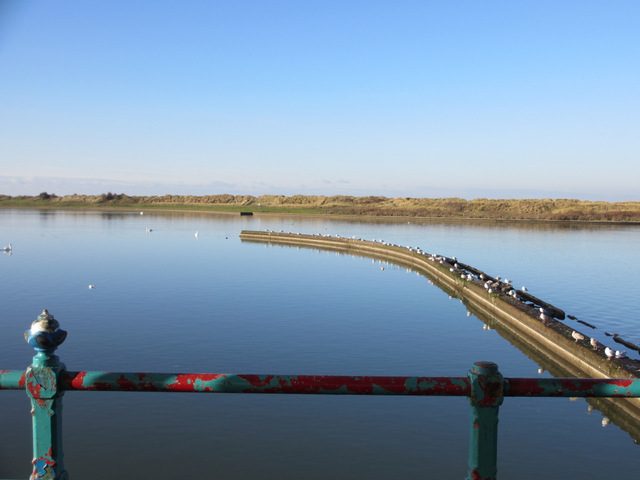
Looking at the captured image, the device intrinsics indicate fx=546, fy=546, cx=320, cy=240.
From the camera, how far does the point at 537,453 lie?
9.34 m

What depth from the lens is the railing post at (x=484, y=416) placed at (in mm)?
2898

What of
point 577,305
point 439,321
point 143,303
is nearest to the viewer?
point 439,321

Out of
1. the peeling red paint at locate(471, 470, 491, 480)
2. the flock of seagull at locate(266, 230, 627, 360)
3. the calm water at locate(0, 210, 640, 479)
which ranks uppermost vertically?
the peeling red paint at locate(471, 470, 491, 480)

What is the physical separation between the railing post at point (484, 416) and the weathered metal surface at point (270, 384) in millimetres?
72

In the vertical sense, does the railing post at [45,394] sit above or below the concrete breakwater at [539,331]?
above

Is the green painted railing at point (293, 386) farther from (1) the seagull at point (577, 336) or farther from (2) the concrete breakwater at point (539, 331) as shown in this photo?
(1) the seagull at point (577, 336)

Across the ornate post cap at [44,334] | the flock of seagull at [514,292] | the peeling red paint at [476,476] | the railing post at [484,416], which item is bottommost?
the flock of seagull at [514,292]

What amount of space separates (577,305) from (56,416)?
83.3 feet

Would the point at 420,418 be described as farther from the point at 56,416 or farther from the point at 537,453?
the point at 56,416

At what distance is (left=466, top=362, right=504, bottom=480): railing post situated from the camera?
290 centimetres

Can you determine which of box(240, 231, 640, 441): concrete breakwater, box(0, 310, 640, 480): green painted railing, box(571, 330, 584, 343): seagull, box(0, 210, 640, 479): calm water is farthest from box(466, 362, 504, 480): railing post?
box(571, 330, 584, 343): seagull

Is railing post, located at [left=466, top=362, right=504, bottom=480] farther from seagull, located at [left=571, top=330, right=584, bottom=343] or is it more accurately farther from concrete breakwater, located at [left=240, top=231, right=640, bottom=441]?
seagull, located at [left=571, top=330, right=584, bottom=343]

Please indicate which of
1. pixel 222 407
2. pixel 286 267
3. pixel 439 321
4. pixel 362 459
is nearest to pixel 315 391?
pixel 362 459

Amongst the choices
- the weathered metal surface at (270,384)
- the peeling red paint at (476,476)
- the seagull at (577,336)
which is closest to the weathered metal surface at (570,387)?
the weathered metal surface at (270,384)
